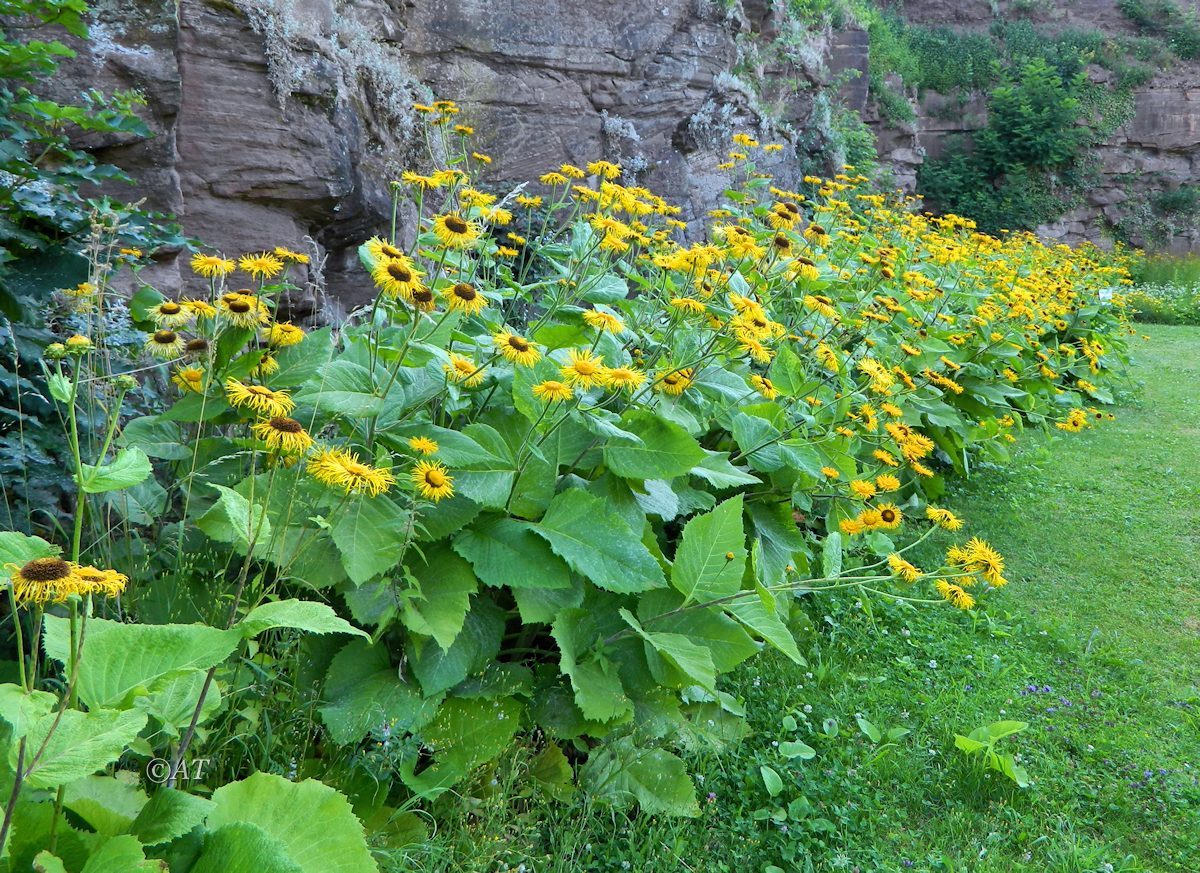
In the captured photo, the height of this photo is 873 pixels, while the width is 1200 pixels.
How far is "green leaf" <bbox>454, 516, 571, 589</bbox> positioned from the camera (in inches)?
79.5

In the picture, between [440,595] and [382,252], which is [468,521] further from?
[382,252]

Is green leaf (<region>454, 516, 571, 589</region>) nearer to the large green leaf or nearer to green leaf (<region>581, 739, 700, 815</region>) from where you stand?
green leaf (<region>581, 739, 700, 815</region>)

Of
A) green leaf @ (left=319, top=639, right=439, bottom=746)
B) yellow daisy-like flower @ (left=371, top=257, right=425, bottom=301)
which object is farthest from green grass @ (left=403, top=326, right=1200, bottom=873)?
yellow daisy-like flower @ (left=371, top=257, right=425, bottom=301)

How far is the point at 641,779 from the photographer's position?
84.7 inches

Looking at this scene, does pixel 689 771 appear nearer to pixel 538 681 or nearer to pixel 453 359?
pixel 538 681

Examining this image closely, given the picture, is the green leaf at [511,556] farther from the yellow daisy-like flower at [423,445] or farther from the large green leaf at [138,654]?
the large green leaf at [138,654]

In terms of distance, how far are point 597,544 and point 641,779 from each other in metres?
0.60

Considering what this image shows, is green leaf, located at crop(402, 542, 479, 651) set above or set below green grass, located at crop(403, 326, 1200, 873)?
above

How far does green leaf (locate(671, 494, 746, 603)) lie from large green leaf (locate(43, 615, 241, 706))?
118cm

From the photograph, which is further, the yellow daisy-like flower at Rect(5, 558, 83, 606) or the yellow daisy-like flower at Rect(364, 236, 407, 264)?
the yellow daisy-like flower at Rect(364, 236, 407, 264)

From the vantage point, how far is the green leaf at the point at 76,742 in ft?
3.46

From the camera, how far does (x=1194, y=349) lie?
923cm

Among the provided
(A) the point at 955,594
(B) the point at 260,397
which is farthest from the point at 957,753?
(B) the point at 260,397

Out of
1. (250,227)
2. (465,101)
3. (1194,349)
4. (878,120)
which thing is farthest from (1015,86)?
(250,227)
